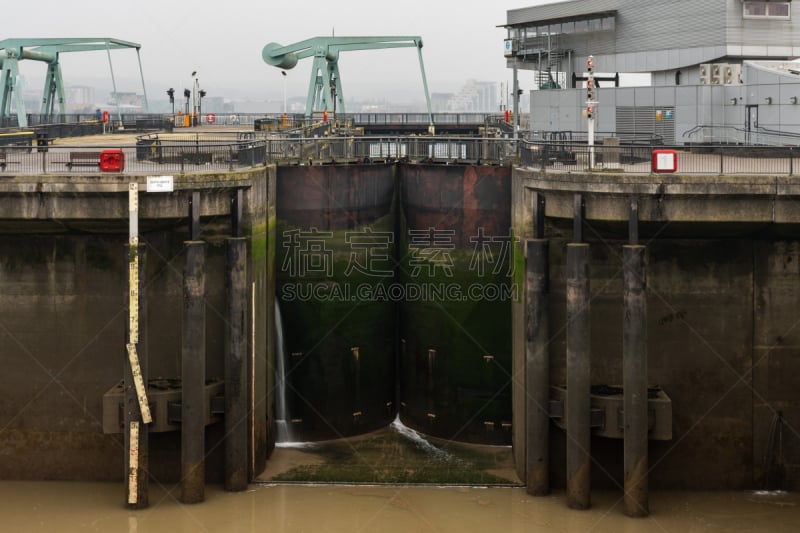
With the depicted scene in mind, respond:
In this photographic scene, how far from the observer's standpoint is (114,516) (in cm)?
2859

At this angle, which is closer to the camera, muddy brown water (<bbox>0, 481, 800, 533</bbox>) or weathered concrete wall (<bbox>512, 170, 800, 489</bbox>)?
muddy brown water (<bbox>0, 481, 800, 533</bbox>)

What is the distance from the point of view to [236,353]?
99.1ft

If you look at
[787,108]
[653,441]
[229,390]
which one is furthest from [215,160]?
[787,108]

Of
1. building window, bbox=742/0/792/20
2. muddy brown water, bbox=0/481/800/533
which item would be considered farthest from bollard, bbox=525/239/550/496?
building window, bbox=742/0/792/20

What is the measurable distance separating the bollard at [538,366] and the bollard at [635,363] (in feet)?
8.90

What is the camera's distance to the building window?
49.9m

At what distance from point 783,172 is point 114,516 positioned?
19.7 m

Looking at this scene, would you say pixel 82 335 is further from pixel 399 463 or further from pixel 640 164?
pixel 640 164

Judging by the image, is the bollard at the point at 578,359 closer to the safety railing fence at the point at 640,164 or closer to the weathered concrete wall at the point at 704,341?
the weathered concrete wall at the point at 704,341

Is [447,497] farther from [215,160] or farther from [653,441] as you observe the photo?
[215,160]

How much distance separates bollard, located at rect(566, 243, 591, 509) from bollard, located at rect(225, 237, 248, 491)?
891cm

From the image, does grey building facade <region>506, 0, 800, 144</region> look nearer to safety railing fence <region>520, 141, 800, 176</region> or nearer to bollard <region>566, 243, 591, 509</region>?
safety railing fence <region>520, 141, 800, 176</region>

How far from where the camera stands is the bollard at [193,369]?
94.2 feet

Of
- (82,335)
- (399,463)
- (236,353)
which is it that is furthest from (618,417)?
(82,335)
